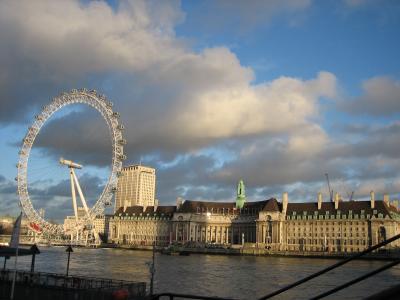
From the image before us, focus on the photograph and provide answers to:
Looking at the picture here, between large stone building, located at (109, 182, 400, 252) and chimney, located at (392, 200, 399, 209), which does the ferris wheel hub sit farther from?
chimney, located at (392, 200, 399, 209)

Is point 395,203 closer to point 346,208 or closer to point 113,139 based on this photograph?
point 346,208

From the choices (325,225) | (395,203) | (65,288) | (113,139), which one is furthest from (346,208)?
(65,288)

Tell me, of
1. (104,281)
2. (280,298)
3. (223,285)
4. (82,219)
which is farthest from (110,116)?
(104,281)

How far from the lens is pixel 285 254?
158375mm

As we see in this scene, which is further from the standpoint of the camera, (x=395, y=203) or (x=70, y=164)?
(x=395, y=203)

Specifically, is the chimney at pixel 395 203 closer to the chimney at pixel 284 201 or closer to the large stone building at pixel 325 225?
the large stone building at pixel 325 225

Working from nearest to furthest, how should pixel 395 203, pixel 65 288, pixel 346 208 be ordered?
pixel 65 288 → pixel 346 208 → pixel 395 203

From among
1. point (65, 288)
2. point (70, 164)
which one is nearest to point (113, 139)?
point (70, 164)

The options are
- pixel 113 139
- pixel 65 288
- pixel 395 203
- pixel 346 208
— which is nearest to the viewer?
pixel 65 288

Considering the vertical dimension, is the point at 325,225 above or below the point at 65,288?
above

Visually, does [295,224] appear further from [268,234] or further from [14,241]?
[14,241]

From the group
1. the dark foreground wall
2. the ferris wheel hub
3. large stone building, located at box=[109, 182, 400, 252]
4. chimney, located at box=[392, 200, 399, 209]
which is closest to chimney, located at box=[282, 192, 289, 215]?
large stone building, located at box=[109, 182, 400, 252]

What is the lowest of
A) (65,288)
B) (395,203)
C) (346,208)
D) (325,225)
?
(65,288)

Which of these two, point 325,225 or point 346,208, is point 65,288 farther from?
point 346,208
